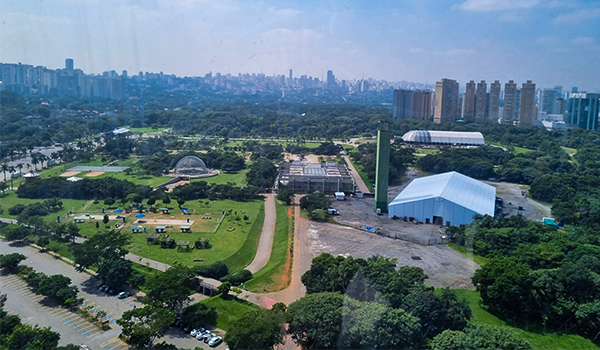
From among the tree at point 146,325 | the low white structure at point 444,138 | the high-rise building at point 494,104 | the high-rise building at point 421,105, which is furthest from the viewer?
the high-rise building at point 421,105

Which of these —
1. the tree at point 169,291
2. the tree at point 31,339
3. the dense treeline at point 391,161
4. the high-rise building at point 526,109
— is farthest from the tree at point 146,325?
the high-rise building at point 526,109

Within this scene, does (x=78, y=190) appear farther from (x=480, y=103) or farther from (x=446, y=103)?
(x=480, y=103)

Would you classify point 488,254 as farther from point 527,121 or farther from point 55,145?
point 527,121

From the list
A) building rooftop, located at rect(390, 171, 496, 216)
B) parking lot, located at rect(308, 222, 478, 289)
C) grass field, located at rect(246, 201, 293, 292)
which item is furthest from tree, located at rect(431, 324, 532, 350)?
building rooftop, located at rect(390, 171, 496, 216)

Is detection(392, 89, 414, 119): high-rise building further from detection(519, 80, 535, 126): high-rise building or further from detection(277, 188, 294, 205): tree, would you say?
detection(277, 188, 294, 205): tree

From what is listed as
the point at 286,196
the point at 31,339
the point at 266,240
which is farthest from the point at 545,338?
the point at 286,196

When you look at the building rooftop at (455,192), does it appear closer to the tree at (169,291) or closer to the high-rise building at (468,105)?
the tree at (169,291)
